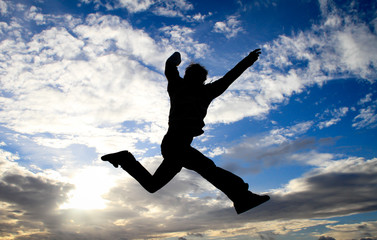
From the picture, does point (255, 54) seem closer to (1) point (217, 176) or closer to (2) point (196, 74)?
(2) point (196, 74)

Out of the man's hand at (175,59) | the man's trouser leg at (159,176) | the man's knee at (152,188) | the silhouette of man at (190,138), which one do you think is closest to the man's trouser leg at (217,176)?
the silhouette of man at (190,138)

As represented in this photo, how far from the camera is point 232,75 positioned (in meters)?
4.25

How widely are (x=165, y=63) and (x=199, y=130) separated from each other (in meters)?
1.43

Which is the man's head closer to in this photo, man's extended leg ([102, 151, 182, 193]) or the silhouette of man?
the silhouette of man

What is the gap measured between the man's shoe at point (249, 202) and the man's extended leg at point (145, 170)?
1250 millimetres

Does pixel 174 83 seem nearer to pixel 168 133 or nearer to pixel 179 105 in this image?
pixel 179 105

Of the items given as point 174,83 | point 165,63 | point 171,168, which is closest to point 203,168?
point 171,168

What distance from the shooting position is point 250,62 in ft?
14.0

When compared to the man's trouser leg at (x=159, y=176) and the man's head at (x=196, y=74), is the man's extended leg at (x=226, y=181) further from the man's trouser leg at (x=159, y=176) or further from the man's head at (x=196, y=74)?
the man's head at (x=196, y=74)

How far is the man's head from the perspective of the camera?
449 centimetres

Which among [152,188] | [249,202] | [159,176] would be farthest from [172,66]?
[249,202]

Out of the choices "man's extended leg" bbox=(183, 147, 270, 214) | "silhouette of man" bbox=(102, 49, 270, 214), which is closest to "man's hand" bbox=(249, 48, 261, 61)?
"silhouette of man" bbox=(102, 49, 270, 214)

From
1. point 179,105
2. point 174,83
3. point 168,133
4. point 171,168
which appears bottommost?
point 171,168

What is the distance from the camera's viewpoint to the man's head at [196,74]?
14.7ft
